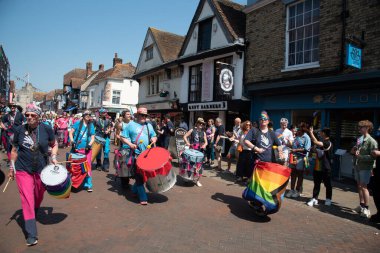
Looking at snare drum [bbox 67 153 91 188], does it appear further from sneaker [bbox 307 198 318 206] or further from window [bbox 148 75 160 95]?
window [bbox 148 75 160 95]

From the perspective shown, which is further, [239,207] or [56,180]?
[239,207]

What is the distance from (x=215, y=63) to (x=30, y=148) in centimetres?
1263

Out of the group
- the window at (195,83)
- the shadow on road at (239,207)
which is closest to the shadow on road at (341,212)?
the shadow on road at (239,207)

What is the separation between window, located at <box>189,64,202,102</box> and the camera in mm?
17172

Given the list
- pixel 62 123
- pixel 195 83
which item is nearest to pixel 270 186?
pixel 195 83

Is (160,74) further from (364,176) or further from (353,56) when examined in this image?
(364,176)

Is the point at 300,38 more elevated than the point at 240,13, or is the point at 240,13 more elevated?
the point at 240,13

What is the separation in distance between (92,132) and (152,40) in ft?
58.0

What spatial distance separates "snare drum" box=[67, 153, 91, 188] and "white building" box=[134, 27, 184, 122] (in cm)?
1270

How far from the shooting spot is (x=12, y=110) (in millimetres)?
10195

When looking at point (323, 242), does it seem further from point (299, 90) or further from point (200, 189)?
point (299, 90)

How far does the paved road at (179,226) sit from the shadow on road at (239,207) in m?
0.02

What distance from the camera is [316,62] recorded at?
10258 millimetres

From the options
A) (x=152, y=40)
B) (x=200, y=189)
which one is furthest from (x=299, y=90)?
(x=152, y=40)
